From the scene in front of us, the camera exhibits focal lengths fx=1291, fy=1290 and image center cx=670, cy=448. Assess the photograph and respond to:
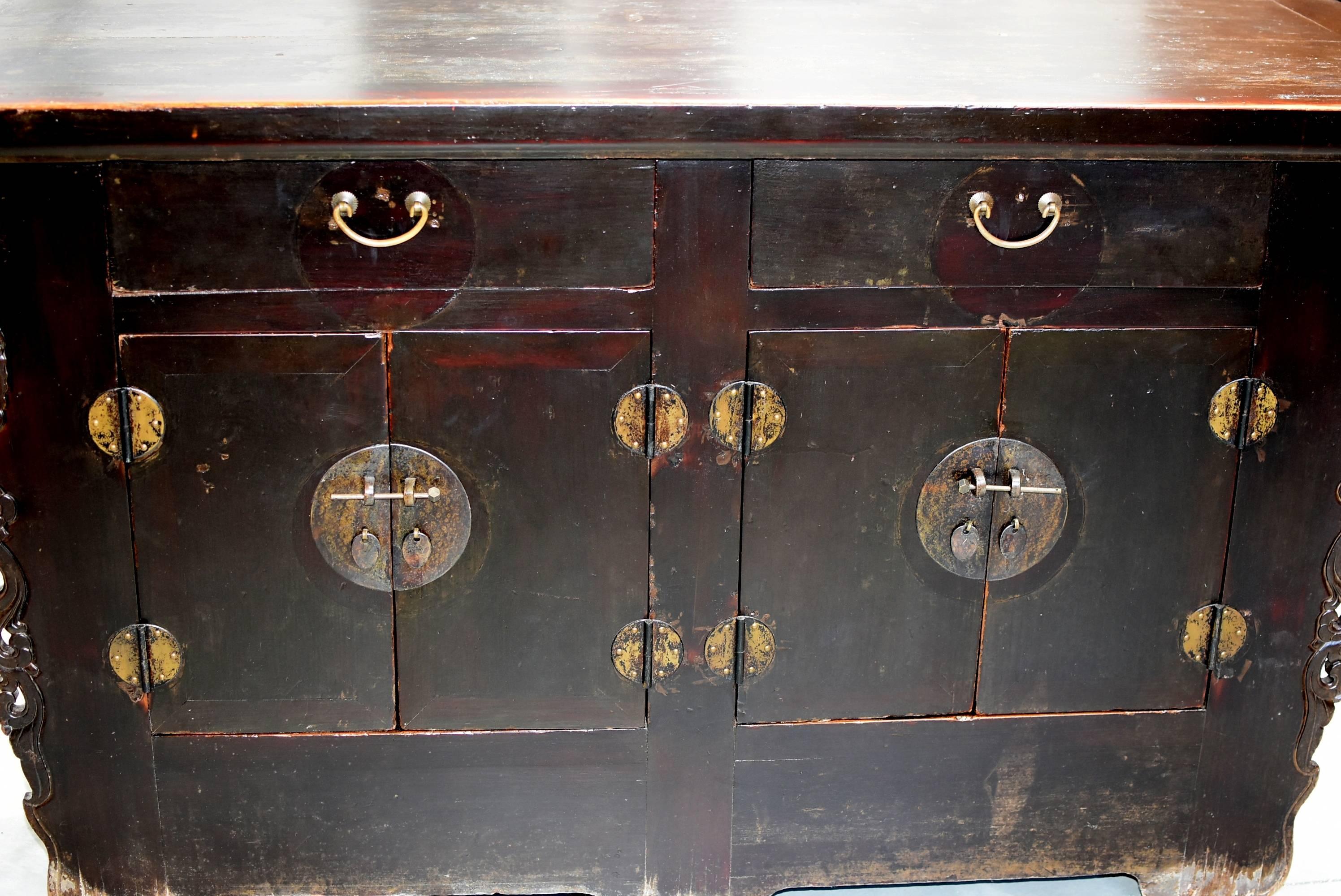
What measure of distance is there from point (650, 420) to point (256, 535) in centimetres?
55

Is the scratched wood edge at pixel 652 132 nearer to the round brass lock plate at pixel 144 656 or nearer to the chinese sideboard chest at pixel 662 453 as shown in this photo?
the chinese sideboard chest at pixel 662 453

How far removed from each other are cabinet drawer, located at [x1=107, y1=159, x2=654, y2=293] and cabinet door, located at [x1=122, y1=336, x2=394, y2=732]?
0.09 meters

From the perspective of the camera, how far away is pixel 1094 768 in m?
1.92

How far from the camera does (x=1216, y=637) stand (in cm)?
186

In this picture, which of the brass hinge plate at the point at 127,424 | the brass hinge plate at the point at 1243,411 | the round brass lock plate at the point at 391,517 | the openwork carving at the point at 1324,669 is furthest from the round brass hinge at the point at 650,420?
the openwork carving at the point at 1324,669

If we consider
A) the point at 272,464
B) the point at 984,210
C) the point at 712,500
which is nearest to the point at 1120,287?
the point at 984,210

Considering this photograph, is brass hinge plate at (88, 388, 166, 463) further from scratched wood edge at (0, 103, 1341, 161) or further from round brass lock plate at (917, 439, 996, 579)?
round brass lock plate at (917, 439, 996, 579)

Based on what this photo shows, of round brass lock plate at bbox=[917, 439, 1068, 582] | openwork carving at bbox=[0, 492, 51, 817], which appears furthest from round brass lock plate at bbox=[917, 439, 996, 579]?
openwork carving at bbox=[0, 492, 51, 817]

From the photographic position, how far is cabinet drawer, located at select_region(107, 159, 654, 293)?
1.58 metres

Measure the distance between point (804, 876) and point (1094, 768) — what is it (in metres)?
0.46

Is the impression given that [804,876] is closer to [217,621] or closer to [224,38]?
[217,621]

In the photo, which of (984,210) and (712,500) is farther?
(712,500)

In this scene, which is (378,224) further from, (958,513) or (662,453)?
(958,513)

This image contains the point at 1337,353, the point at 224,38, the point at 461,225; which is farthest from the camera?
the point at 224,38
